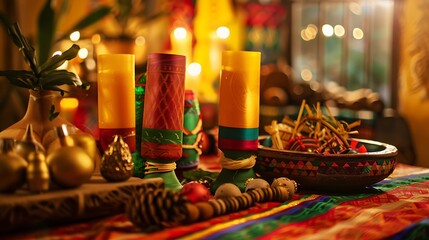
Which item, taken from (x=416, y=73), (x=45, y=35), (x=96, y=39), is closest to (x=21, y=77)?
(x=45, y=35)

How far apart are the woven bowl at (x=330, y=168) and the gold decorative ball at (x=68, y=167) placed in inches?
16.9

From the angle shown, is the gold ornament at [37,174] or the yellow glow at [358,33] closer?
the gold ornament at [37,174]

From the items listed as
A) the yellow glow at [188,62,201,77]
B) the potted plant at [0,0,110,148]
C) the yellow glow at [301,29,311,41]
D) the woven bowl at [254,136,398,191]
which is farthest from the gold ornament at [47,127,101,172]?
the yellow glow at [301,29,311,41]

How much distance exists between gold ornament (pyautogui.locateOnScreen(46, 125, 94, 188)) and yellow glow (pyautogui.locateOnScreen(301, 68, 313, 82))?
292 centimetres

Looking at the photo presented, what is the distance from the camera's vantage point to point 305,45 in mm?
3619

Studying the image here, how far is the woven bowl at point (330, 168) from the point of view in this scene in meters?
1.04

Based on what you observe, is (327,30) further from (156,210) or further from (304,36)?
(156,210)

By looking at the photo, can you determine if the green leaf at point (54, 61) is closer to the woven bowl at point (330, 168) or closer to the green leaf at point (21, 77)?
the green leaf at point (21, 77)

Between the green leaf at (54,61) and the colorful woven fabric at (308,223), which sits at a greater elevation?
Result: the green leaf at (54,61)

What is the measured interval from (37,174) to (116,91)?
312 mm

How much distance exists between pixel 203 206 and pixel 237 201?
0.09 m

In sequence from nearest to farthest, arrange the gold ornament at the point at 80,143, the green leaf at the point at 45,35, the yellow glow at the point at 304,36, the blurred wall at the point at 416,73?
the gold ornament at the point at 80,143 → the green leaf at the point at 45,35 → the blurred wall at the point at 416,73 → the yellow glow at the point at 304,36

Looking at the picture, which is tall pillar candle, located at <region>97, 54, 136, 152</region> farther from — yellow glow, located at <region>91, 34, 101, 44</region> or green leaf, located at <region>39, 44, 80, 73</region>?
yellow glow, located at <region>91, 34, 101, 44</region>

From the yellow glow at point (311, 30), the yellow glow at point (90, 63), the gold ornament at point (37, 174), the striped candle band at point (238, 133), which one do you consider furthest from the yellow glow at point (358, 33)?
the gold ornament at point (37, 174)
